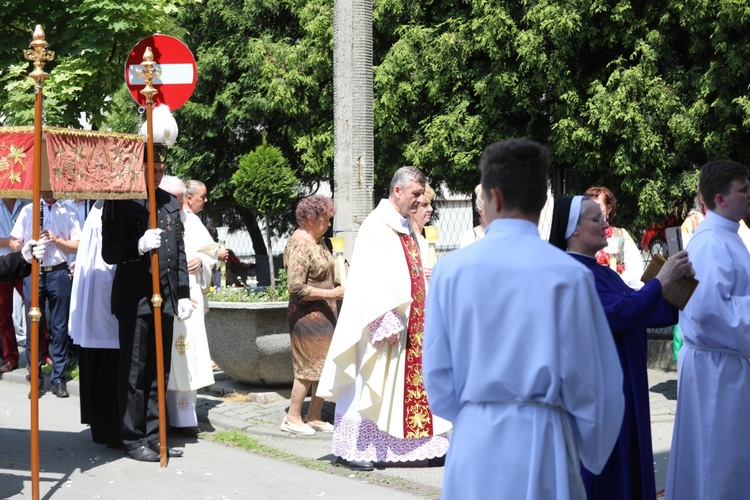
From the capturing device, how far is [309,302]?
8.26 m

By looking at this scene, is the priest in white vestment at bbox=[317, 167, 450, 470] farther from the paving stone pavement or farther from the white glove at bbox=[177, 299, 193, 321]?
the white glove at bbox=[177, 299, 193, 321]

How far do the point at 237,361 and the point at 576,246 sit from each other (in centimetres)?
544

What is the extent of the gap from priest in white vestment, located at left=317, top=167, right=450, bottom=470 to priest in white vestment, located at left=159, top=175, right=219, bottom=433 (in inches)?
57.0

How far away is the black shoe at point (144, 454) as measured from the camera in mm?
7387

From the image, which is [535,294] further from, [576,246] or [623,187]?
[623,187]

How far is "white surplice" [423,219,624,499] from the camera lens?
3244 mm

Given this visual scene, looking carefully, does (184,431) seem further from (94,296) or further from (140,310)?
(140,310)

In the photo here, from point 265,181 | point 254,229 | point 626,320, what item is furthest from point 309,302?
point 254,229

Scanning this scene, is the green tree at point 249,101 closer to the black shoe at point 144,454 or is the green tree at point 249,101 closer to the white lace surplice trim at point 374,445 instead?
the black shoe at point 144,454

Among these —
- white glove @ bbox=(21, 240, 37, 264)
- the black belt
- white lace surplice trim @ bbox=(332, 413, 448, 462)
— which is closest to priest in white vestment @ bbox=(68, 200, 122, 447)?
white glove @ bbox=(21, 240, 37, 264)

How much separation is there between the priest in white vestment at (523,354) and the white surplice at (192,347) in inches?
200

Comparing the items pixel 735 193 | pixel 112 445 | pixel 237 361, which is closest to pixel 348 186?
pixel 237 361

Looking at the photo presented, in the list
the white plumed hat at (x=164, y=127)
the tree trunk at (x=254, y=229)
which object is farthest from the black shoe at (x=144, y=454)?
the tree trunk at (x=254, y=229)

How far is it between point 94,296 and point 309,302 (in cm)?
166
